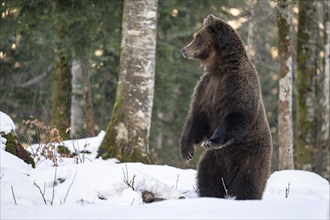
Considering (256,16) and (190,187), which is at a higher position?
(256,16)

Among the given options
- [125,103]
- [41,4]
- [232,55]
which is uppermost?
[41,4]

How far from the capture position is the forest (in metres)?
9.01

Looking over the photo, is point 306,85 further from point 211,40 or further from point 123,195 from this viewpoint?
point 123,195

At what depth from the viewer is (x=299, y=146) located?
45.6ft

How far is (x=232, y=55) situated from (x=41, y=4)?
596cm

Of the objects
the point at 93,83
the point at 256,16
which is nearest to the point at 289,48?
the point at 256,16

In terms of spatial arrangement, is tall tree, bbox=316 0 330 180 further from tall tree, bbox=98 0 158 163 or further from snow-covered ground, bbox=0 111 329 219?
snow-covered ground, bbox=0 111 329 219

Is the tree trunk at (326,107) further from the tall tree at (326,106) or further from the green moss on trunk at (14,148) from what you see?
the green moss on trunk at (14,148)

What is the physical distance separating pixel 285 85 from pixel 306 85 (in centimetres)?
392

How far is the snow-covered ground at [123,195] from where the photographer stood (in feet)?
12.1

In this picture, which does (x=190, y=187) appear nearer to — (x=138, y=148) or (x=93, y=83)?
(x=138, y=148)

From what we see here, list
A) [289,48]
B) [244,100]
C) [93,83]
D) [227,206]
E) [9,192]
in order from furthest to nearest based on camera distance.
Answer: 1. [93,83]
2. [289,48]
3. [244,100]
4. [9,192]
5. [227,206]

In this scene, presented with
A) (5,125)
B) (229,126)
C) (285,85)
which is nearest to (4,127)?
(5,125)

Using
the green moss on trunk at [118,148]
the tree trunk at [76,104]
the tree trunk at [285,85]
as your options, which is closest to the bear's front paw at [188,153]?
the green moss on trunk at [118,148]
